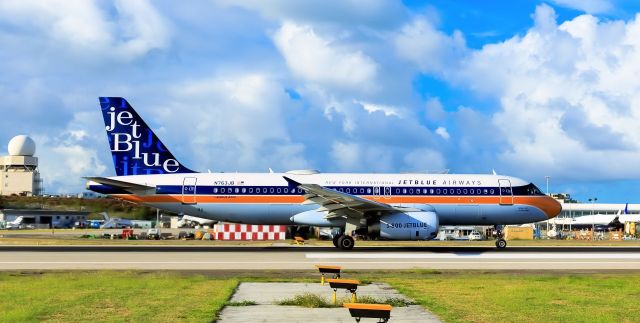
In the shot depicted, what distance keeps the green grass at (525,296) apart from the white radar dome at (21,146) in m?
138

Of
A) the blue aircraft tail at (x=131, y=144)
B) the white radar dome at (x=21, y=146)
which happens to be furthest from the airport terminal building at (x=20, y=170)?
the blue aircraft tail at (x=131, y=144)

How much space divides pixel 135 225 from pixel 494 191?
81707mm

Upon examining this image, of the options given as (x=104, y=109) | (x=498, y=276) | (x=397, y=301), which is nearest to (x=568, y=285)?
(x=498, y=276)

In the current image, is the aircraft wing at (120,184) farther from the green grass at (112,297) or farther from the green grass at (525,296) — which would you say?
the green grass at (525,296)

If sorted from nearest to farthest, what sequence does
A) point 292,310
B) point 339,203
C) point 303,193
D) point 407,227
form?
point 292,310 < point 407,227 < point 339,203 < point 303,193

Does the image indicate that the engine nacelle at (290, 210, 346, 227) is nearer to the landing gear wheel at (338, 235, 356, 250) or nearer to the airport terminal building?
the landing gear wheel at (338, 235, 356, 250)

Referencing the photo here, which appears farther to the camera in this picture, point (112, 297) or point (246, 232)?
point (246, 232)

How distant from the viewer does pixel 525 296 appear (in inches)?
639

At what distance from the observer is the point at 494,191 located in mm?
38188

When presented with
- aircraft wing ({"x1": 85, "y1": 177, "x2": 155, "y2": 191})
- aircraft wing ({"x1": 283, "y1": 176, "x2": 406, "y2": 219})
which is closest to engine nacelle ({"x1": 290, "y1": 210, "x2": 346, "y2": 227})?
aircraft wing ({"x1": 283, "y1": 176, "x2": 406, "y2": 219})

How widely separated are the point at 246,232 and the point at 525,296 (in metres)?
36.4

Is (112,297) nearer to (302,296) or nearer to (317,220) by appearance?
(302,296)

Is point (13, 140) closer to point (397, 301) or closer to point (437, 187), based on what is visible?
point (437, 187)

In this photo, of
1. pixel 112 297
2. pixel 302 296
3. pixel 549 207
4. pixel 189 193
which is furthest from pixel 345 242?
pixel 112 297
